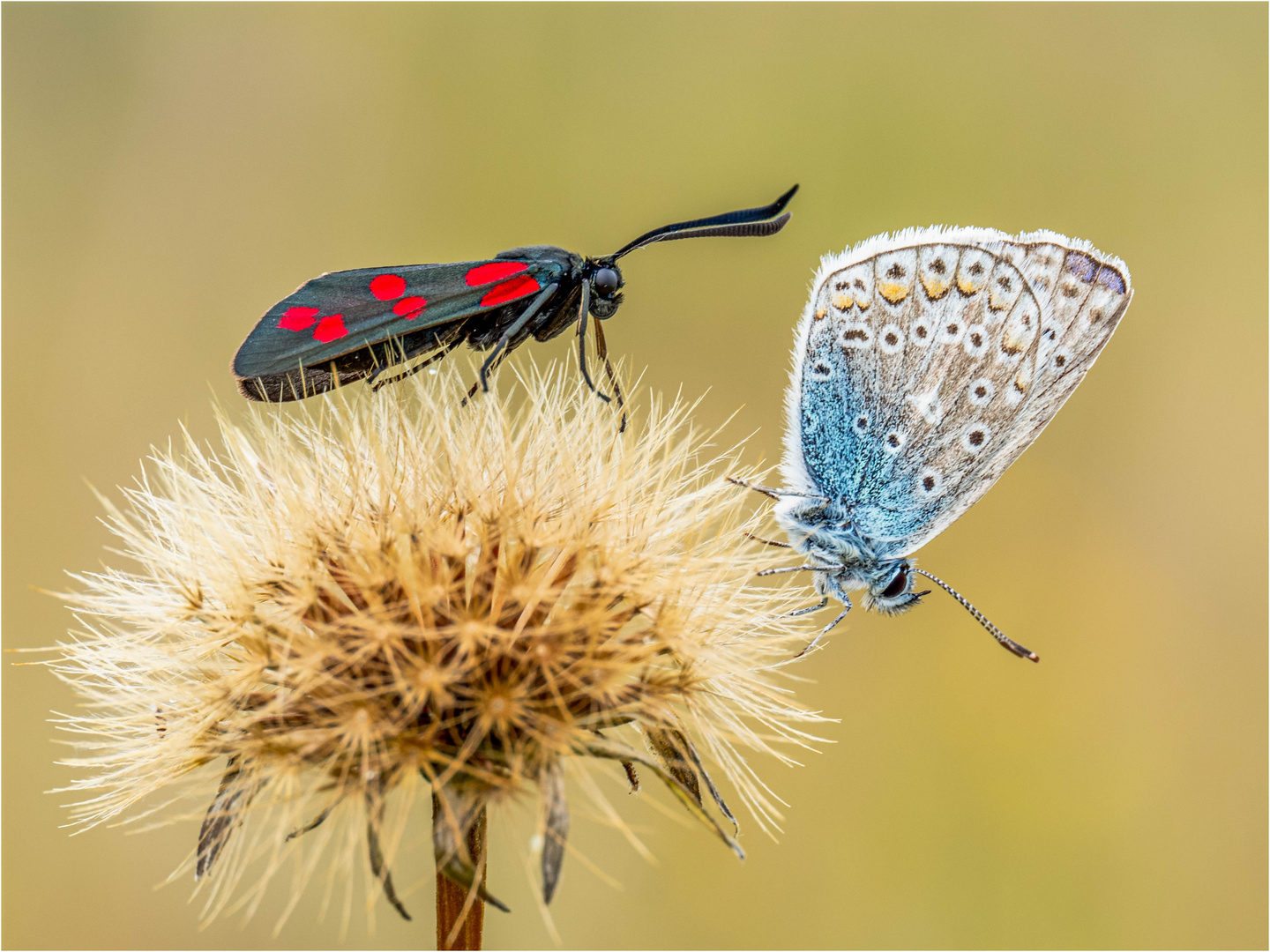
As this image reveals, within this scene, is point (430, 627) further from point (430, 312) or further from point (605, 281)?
point (605, 281)

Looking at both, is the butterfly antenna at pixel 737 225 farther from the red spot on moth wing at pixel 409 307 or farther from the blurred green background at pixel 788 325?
the blurred green background at pixel 788 325

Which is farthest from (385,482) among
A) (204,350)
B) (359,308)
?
(204,350)

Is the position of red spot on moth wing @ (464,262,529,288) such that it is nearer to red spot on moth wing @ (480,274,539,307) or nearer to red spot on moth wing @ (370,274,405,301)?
red spot on moth wing @ (480,274,539,307)

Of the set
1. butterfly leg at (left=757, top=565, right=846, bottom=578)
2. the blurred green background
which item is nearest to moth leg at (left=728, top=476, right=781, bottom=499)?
butterfly leg at (left=757, top=565, right=846, bottom=578)

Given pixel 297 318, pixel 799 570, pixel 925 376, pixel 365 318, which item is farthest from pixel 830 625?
pixel 297 318

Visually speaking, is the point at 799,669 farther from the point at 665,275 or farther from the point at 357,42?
the point at 357,42

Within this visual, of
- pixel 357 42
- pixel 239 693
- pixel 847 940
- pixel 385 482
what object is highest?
pixel 357 42
